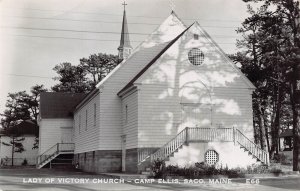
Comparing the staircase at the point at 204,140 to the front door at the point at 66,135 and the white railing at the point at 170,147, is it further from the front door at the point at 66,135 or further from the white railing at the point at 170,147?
the front door at the point at 66,135

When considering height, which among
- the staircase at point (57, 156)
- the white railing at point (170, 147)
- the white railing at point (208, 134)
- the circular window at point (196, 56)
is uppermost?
the circular window at point (196, 56)

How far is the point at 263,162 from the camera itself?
2559 centimetres

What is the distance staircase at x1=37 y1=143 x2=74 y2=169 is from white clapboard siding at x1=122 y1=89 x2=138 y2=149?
15831 mm

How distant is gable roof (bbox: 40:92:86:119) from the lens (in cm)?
4695

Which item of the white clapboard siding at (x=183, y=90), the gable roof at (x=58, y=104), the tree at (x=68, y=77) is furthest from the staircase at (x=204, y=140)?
the tree at (x=68, y=77)

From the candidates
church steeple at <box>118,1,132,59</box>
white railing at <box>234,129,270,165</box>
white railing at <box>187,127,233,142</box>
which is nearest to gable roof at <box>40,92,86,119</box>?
church steeple at <box>118,1,132,59</box>

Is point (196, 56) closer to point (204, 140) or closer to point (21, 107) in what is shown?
point (204, 140)

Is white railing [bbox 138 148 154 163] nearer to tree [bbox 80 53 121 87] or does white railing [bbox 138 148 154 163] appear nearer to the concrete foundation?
the concrete foundation

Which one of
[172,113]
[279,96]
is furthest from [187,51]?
[279,96]

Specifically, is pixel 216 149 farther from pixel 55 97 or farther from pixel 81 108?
pixel 55 97

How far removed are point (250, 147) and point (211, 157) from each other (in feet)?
8.85

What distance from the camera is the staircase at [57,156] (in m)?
43.0

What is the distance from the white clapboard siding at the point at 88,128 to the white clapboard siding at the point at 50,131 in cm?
376

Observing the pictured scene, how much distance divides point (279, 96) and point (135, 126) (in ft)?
57.5
